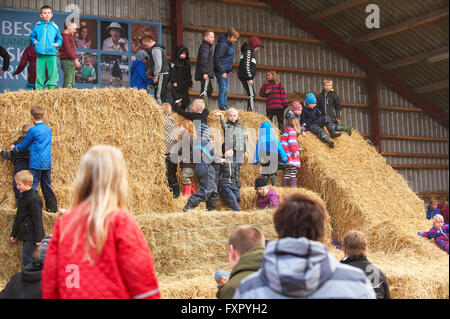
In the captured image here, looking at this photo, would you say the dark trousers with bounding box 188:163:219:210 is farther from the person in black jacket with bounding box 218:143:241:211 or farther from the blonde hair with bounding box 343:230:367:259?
the blonde hair with bounding box 343:230:367:259

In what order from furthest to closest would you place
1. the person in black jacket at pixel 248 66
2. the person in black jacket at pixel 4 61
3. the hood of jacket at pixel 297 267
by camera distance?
1. the person in black jacket at pixel 248 66
2. the person in black jacket at pixel 4 61
3. the hood of jacket at pixel 297 267

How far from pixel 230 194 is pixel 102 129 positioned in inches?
72.7

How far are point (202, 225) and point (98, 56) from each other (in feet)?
25.2

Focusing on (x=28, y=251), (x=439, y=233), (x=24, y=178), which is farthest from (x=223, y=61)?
(x=28, y=251)

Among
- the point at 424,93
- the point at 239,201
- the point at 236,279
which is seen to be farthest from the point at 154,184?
the point at 424,93

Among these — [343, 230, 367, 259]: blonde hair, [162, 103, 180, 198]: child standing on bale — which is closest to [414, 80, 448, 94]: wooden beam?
[162, 103, 180, 198]: child standing on bale

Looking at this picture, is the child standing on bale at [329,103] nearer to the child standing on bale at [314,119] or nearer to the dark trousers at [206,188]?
the child standing on bale at [314,119]

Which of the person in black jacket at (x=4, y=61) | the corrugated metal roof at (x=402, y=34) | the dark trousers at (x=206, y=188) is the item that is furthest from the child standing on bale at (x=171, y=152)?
the corrugated metal roof at (x=402, y=34)

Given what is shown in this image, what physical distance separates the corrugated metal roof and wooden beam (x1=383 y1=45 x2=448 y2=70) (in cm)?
10

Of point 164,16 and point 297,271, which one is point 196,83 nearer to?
point 164,16

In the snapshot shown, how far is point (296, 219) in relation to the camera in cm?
242

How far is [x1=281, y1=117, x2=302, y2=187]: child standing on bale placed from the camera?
8.87m

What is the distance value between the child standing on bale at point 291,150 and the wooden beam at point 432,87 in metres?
9.49

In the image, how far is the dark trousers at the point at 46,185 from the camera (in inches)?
261
